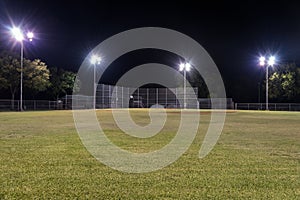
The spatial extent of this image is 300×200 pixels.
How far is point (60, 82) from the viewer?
5781 centimetres

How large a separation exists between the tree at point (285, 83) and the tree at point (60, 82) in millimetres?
33493

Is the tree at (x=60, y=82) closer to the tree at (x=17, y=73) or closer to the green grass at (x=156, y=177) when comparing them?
the tree at (x=17, y=73)

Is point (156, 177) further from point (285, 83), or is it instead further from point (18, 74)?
point (285, 83)

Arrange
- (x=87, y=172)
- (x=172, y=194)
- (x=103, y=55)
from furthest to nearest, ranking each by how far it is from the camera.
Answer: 1. (x=103, y=55)
2. (x=87, y=172)
3. (x=172, y=194)

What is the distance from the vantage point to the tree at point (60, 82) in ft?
189

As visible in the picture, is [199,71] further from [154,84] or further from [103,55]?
[103,55]

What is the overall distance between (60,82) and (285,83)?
37.2 m

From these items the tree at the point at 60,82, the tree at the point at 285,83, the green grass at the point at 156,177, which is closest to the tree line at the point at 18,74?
the tree at the point at 60,82

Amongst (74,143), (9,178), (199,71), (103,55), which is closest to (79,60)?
(103,55)

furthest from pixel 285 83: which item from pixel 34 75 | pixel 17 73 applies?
pixel 17 73

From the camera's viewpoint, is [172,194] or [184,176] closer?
[172,194]

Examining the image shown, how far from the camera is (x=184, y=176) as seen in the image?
18.9 feet

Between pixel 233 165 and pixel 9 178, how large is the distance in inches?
162

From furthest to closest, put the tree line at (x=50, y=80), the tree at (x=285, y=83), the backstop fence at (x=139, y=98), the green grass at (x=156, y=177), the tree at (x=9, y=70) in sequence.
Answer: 1. the backstop fence at (x=139, y=98)
2. the tree at (x=285, y=83)
3. the tree line at (x=50, y=80)
4. the tree at (x=9, y=70)
5. the green grass at (x=156, y=177)
